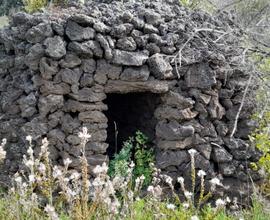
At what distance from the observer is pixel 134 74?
21.0 ft

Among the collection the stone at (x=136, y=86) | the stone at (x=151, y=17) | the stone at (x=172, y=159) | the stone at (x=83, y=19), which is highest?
the stone at (x=151, y=17)

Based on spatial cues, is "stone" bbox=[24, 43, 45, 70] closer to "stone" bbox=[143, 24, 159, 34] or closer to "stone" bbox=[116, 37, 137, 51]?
"stone" bbox=[116, 37, 137, 51]

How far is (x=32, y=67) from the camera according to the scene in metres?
6.36

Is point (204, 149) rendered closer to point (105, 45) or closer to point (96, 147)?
point (96, 147)

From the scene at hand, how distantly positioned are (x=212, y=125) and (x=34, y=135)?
7.51ft

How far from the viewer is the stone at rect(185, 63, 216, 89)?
6680mm

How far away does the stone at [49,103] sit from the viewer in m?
6.34

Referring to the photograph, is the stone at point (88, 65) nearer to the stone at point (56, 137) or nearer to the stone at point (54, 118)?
the stone at point (54, 118)

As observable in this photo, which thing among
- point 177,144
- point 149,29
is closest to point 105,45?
point 149,29

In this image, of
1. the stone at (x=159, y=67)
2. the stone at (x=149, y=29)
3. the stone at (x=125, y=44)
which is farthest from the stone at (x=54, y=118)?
the stone at (x=149, y=29)

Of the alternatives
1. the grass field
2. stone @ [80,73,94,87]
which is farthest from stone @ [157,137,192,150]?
the grass field

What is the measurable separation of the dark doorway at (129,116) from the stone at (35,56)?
158cm

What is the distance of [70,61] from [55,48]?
0.77 ft

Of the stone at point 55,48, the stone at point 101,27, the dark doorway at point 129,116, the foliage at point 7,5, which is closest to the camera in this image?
the stone at point 55,48
